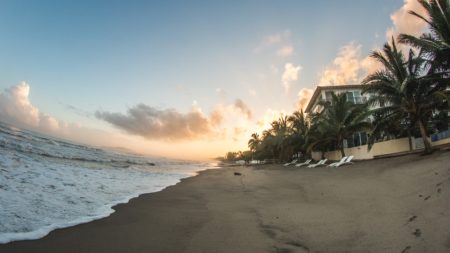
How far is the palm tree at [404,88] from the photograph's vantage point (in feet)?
49.9

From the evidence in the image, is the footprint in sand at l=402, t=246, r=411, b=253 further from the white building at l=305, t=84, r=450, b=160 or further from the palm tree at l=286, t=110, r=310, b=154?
the palm tree at l=286, t=110, r=310, b=154

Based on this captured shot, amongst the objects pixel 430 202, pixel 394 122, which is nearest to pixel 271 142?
pixel 394 122

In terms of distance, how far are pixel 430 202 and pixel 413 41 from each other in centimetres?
1133

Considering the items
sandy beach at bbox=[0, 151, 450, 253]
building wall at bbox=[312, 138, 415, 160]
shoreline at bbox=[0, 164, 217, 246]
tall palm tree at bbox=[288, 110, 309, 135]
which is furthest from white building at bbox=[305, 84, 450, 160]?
shoreline at bbox=[0, 164, 217, 246]

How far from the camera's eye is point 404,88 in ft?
49.7

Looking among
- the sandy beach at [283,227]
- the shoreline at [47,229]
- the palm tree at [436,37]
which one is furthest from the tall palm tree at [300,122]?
the shoreline at [47,229]

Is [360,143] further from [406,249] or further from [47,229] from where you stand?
[47,229]

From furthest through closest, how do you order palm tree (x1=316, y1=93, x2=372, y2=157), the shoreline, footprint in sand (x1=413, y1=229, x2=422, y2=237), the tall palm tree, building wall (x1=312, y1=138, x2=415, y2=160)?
the tall palm tree
palm tree (x1=316, y1=93, x2=372, y2=157)
building wall (x1=312, y1=138, x2=415, y2=160)
the shoreline
footprint in sand (x1=413, y1=229, x2=422, y2=237)

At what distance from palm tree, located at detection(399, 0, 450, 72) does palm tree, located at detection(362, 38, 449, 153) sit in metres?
A: 1.28

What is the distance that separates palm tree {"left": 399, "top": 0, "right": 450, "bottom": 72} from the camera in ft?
42.2

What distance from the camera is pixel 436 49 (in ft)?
43.1

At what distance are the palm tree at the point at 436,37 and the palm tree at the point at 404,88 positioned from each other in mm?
1279

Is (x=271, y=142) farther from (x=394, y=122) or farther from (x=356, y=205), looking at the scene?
(x=356, y=205)

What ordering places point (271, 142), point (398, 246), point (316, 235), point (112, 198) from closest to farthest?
point (398, 246)
point (316, 235)
point (112, 198)
point (271, 142)
